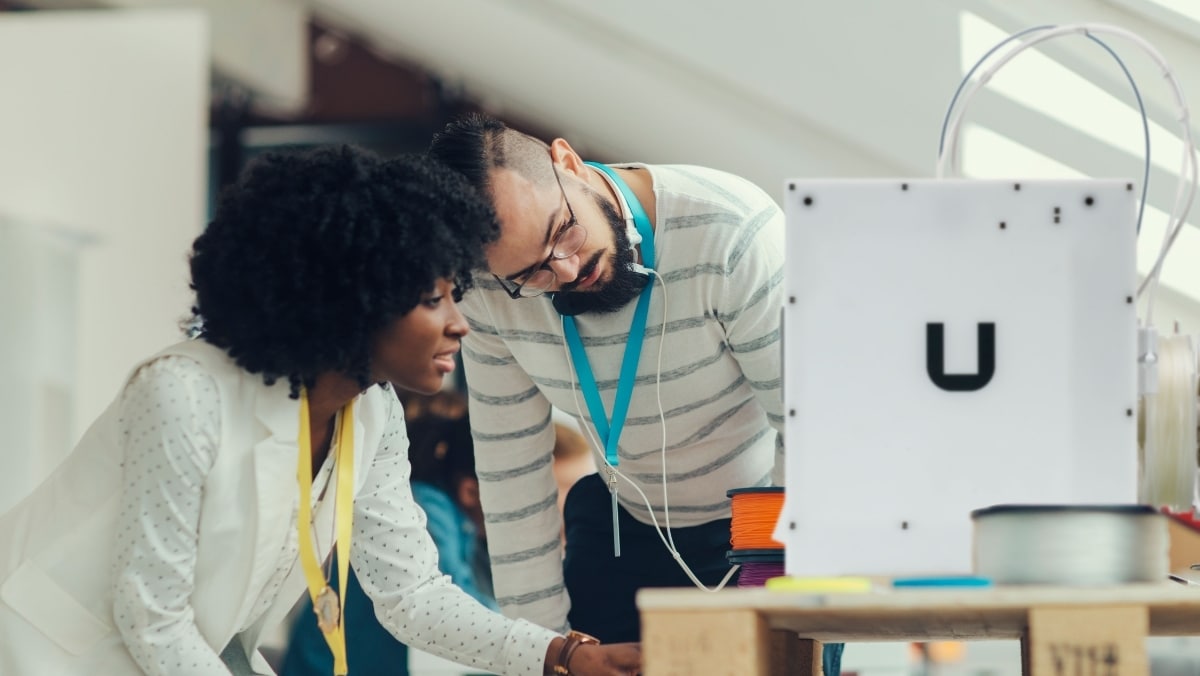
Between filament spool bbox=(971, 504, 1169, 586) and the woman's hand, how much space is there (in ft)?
1.95

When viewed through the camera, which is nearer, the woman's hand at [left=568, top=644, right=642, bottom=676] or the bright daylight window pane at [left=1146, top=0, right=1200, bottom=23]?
the woman's hand at [left=568, top=644, right=642, bottom=676]

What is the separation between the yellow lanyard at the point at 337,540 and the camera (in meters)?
1.51

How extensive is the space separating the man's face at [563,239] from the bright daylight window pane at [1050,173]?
1.12 meters

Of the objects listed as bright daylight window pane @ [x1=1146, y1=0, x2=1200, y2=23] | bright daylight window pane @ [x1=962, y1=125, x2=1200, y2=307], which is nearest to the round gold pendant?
bright daylight window pane @ [x1=962, y1=125, x2=1200, y2=307]

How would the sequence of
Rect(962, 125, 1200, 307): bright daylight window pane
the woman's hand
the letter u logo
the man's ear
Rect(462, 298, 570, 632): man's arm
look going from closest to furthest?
1. the letter u logo
2. the woman's hand
3. the man's ear
4. Rect(462, 298, 570, 632): man's arm
5. Rect(962, 125, 1200, 307): bright daylight window pane

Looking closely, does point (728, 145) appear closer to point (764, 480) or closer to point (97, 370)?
point (97, 370)

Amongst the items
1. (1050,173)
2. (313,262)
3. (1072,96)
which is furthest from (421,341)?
(1050,173)

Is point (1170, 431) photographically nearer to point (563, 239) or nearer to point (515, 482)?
point (563, 239)

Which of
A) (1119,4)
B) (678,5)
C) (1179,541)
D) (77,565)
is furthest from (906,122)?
(77,565)

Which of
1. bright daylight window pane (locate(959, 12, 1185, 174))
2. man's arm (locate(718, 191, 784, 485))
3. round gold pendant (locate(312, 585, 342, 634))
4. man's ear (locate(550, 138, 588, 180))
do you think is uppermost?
bright daylight window pane (locate(959, 12, 1185, 174))

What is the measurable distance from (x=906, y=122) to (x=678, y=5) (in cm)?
81

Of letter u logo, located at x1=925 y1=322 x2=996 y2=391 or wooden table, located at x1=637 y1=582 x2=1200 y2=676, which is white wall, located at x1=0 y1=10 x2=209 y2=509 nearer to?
letter u logo, located at x1=925 y1=322 x2=996 y2=391

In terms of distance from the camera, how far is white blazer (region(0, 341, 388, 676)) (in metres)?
1.48

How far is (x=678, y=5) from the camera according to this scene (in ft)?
14.3
